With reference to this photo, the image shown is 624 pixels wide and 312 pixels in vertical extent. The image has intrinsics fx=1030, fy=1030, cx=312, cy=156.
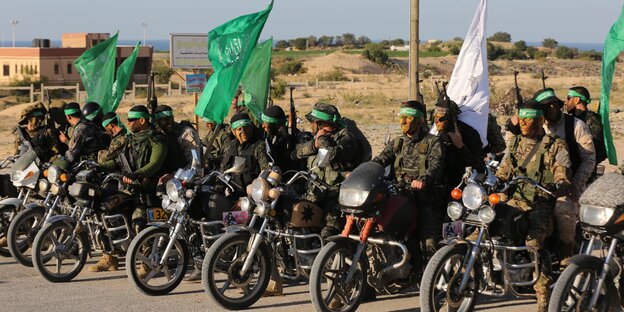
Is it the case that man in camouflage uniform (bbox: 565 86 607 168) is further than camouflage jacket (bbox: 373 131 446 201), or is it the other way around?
man in camouflage uniform (bbox: 565 86 607 168)

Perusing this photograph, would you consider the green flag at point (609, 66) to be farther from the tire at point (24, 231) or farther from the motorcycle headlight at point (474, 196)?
the tire at point (24, 231)

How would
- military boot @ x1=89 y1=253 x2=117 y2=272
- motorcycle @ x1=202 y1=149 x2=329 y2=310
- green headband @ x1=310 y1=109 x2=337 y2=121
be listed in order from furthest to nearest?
military boot @ x1=89 y1=253 x2=117 y2=272 < green headband @ x1=310 y1=109 x2=337 y2=121 < motorcycle @ x1=202 y1=149 x2=329 y2=310

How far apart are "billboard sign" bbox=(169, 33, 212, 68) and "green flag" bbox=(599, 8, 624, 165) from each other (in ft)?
32.3

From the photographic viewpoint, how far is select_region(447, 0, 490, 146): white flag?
10.2m

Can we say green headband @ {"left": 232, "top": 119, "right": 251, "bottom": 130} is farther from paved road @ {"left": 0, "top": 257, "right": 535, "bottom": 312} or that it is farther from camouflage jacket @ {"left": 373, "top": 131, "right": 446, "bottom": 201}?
paved road @ {"left": 0, "top": 257, "right": 535, "bottom": 312}

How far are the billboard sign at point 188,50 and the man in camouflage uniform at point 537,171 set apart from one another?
10.7 meters

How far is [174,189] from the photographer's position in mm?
9188

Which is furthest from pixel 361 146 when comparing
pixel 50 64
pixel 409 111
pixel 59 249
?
pixel 50 64

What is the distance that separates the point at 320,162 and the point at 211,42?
3.74 m

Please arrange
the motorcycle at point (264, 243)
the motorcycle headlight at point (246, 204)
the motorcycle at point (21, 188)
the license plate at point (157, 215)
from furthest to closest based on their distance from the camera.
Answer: the motorcycle at point (21, 188) < the license plate at point (157, 215) < the motorcycle headlight at point (246, 204) < the motorcycle at point (264, 243)

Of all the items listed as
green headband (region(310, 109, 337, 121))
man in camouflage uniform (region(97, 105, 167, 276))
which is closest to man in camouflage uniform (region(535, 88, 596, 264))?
green headband (region(310, 109, 337, 121))

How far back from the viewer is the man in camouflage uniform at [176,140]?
10672 mm

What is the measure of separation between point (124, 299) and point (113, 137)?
230 cm

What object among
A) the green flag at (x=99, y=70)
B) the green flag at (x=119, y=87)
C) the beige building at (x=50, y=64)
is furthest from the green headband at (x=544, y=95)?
the beige building at (x=50, y=64)
